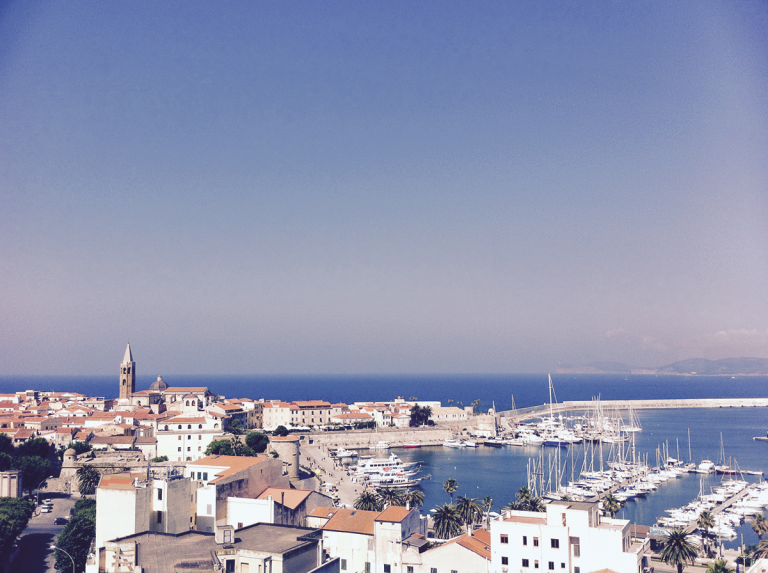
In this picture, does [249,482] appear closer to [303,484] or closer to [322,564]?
[322,564]

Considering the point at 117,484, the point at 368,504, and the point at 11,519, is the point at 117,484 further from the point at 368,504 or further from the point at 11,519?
the point at 368,504

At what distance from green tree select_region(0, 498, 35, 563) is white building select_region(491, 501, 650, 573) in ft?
79.4

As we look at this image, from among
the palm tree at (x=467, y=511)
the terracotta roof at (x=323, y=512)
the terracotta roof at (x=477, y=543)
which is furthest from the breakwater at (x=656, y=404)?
the terracotta roof at (x=477, y=543)

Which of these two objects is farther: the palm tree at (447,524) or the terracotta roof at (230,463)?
the palm tree at (447,524)

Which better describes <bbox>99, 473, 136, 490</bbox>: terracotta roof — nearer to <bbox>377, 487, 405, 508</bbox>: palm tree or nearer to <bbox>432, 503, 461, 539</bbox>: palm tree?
<bbox>377, 487, 405, 508</bbox>: palm tree

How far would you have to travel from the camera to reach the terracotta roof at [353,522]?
28188 millimetres

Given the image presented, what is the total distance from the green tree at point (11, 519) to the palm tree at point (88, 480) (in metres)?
8.42

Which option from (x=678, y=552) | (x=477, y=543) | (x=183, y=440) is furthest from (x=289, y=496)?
(x=183, y=440)

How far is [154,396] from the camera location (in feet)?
281

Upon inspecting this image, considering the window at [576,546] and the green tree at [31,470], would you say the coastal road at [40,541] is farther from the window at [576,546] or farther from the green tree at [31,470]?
the window at [576,546]

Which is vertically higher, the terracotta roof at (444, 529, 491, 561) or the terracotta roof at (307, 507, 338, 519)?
the terracotta roof at (307, 507, 338, 519)

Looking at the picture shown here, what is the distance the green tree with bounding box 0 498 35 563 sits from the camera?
1264 inches

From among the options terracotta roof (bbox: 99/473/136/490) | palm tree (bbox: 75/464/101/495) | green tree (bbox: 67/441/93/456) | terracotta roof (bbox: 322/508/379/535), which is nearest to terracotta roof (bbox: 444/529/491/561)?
terracotta roof (bbox: 322/508/379/535)

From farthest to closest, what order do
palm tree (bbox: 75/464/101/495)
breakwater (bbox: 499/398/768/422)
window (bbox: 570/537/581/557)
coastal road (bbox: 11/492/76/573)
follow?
breakwater (bbox: 499/398/768/422) → palm tree (bbox: 75/464/101/495) → coastal road (bbox: 11/492/76/573) → window (bbox: 570/537/581/557)
